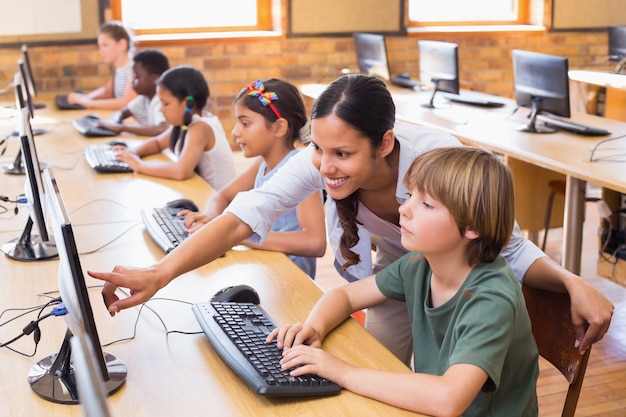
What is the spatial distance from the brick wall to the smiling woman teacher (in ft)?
14.8

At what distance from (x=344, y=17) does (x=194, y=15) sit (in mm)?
1228

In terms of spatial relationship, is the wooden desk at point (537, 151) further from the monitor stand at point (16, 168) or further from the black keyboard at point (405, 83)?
the monitor stand at point (16, 168)

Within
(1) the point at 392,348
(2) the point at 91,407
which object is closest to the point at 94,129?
(1) the point at 392,348

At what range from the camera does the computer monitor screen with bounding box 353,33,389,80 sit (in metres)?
5.49

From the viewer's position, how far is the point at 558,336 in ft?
5.33

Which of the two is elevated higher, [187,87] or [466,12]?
[466,12]

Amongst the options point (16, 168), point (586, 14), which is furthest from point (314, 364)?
point (586, 14)

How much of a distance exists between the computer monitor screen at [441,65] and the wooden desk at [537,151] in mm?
135

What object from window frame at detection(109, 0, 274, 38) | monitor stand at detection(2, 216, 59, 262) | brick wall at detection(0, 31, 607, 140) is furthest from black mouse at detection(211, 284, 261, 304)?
window frame at detection(109, 0, 274, 38)

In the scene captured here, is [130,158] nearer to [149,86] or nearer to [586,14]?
[149,86]

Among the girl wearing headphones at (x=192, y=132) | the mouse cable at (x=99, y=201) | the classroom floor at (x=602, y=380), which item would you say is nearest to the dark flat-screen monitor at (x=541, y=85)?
the classroom floor at (x=602, y=380)

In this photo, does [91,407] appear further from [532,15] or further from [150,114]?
[532,15]

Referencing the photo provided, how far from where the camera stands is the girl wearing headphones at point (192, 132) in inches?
124

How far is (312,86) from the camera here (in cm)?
579
